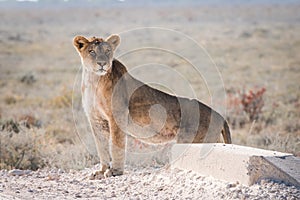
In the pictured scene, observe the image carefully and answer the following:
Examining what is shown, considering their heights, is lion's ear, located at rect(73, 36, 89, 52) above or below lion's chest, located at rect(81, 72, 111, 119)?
above

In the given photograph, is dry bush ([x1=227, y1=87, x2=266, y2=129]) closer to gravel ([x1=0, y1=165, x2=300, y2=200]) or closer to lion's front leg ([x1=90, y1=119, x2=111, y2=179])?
lion's front leg ([x1=90, y1=119, x2=111, y2=179])

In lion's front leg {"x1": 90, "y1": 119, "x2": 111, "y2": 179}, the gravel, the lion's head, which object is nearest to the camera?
the gravel

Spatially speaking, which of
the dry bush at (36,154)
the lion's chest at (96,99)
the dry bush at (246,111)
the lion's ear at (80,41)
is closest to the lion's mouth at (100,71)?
the lion's chest at (96,99)

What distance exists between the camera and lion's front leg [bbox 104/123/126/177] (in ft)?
25.5

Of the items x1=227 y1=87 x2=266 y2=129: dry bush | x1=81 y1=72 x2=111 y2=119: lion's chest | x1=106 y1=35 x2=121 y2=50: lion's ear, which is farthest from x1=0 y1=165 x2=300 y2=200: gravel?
x1=227 y1=87 x2=266 y2=129: dry bush

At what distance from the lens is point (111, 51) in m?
7.95

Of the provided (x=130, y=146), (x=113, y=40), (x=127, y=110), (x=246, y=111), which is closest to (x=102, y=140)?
(x=127, y=110)

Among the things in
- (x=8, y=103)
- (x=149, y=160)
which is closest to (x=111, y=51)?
(x=149, y=160)

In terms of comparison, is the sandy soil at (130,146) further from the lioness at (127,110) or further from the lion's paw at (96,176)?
the lioness at (127,110)

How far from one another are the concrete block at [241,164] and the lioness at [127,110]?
790 millimetres

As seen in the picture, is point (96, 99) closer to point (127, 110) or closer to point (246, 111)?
point (127, 110)

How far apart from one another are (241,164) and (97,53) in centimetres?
249

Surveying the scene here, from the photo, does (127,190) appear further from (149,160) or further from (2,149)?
(2,149)

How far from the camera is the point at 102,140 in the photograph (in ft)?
26.9
